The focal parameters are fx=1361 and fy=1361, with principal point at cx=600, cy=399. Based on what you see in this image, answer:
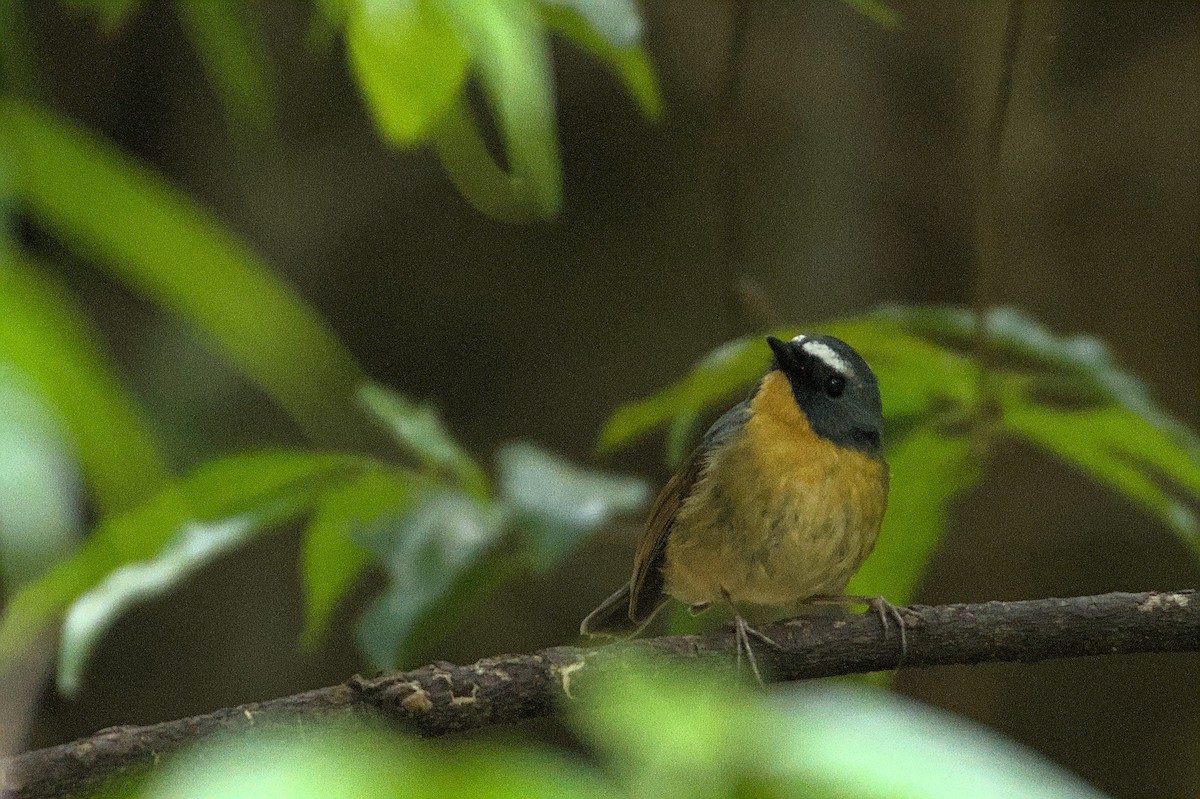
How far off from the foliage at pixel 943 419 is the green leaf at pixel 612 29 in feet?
2.50

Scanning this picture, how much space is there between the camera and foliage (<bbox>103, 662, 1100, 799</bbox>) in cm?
54

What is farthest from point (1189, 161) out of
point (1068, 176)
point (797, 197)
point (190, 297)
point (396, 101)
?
point (190, 297)

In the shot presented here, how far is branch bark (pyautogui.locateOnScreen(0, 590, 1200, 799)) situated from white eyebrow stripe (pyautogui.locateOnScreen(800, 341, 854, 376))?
697mm

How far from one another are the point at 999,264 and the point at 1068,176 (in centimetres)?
77

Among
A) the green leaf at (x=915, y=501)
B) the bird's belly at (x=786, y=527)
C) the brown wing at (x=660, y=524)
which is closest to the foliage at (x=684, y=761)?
the green leaf at (x=915, y=501)

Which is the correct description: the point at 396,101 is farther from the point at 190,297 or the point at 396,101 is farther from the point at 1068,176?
the point at 1068,176

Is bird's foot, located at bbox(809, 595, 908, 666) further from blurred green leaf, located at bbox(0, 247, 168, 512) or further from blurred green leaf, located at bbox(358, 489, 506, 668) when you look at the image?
blurred green leaf, located at bbox(0, 247, 168, 512)

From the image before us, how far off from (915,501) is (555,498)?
67 centimetres

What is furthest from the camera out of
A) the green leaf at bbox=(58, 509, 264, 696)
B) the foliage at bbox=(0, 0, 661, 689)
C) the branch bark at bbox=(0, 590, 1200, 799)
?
the green leaf at bbox=(58, 509, 264, 696)

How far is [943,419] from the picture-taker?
253 cm

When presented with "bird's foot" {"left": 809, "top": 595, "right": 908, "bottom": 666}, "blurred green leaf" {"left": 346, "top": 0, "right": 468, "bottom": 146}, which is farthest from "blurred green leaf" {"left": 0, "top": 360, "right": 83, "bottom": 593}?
"bird's foot" {"left": 809, "top": 595, "right": 908, "bottom": 666}

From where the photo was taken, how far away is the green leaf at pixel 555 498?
2.53 m

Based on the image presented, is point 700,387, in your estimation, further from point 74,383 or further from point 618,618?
point 74,383

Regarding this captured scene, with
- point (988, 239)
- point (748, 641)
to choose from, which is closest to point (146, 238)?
point (748, 641)
